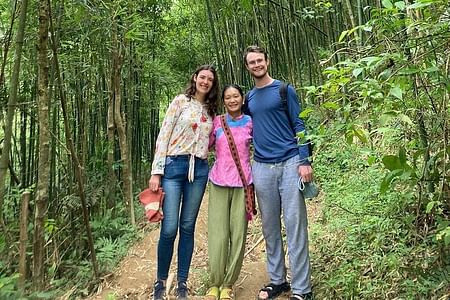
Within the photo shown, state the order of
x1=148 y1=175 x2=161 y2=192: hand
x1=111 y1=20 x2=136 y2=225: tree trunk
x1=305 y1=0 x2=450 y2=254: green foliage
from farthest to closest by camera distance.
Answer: x1=111 y1=20 x2=136 y2=225: tree trunk, x1=148 y1=175 x2=161 y2=192: hand, x1=305 y1=0 x2=450 y2=254: green foliage

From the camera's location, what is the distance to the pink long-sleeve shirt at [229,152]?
2.35m

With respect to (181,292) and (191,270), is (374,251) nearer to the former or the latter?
(181,292)

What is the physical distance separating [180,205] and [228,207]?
0.26 meters

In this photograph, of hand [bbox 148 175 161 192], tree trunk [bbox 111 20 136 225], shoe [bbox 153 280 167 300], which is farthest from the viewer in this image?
tree trunk [bbox 111 20 136 225]

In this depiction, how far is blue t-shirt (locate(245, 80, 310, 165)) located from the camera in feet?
7.27

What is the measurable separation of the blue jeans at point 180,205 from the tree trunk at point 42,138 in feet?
2.27

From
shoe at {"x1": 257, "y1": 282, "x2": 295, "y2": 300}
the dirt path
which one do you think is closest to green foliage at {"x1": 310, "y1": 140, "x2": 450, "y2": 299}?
shoe at {"x1": 257, "y1": 282, "x2": 295, "y2": 300}

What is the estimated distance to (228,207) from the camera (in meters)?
2.37

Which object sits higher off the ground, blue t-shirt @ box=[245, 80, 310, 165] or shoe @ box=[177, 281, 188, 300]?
blue t-shirt @ box=[245, 80, 310, 165]

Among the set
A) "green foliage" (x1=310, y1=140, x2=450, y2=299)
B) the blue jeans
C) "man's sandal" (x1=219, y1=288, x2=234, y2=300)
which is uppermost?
the blue jeans

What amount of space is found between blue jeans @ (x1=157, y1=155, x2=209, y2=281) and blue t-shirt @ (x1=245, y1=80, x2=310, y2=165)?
0.36 metres

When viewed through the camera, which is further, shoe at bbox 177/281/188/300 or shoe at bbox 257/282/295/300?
shoe at bbox 177/281/188/300

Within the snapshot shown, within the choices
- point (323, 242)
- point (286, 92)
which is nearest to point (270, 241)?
point (323, 242)

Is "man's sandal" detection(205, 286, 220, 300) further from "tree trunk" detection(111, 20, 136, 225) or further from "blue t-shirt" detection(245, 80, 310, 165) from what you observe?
"tree trunk" detection(111, 20, 136, 225)
